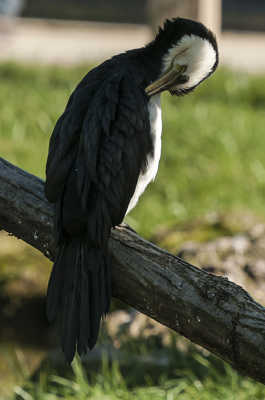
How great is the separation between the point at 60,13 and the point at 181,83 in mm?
13303

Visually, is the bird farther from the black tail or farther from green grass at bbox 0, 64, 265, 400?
green grass at bbox 0, 64, 265, 400

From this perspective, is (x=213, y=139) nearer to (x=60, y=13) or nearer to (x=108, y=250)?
(x=108, y=250)

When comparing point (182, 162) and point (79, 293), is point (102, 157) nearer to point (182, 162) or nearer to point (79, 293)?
point (79, 293)

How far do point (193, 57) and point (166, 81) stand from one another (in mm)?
143

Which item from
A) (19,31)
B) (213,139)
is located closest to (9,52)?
(19,31)

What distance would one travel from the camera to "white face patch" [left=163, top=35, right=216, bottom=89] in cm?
304

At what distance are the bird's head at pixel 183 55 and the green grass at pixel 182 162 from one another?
1.49 meters

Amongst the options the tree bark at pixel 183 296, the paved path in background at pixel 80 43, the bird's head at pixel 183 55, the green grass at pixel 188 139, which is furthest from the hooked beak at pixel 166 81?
the paved path in background at pixel 80 43

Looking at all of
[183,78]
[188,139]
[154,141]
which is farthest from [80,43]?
[154,141]

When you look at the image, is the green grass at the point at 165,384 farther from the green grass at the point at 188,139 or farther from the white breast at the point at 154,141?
the green grass at the point at 188,139

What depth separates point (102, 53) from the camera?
397 inches

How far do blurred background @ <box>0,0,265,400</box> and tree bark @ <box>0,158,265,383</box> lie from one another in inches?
47.5

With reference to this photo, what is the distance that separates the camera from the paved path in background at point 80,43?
10.0 m

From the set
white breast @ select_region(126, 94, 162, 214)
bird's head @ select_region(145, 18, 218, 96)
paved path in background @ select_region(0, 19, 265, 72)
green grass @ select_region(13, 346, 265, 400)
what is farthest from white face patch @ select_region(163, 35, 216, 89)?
paved path in background @ select_region(0, 19, 265, 72)
